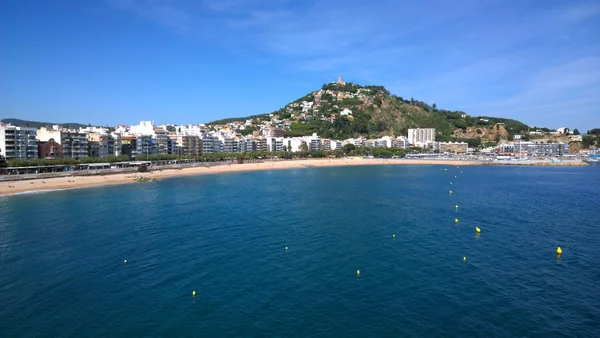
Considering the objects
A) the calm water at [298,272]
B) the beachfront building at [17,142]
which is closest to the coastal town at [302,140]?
the beachfront building at [17,142]

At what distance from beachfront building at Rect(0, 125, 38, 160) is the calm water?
34.6m

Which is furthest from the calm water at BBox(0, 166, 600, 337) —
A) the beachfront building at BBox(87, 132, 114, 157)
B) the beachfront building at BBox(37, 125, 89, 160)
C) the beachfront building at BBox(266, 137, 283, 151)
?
the beachfront building at BBox(266, 137, 283, 151)

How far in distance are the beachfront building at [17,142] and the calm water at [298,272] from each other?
34563 millimetres

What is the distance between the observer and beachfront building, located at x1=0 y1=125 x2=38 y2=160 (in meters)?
57.0

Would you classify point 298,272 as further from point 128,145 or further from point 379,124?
point 379,124

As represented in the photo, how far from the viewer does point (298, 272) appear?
16.4 m

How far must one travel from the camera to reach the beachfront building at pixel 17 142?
5700 centimetres

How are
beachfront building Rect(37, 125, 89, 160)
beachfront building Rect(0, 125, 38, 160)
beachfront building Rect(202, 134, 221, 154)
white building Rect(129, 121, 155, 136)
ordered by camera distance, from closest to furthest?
1. beachfront building Rect(0, 125, 38, 160)
2. beachfront building Rect(37, 125, 89, 160)
3. white building Rect(129, 121, 155, 136)
4. beachfront building Rect(202, 134, 221, 154)

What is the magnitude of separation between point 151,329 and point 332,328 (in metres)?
5.76

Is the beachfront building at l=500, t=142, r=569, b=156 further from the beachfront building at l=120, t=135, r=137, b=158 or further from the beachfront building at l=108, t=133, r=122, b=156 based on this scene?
the beachfront building at l=108, t=133, r=122, b=156

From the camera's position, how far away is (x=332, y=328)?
462 inches

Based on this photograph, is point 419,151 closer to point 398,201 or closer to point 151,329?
point 398,201

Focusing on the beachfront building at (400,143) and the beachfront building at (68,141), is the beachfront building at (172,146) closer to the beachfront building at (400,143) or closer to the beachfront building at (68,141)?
the beachfront building at (68,141)

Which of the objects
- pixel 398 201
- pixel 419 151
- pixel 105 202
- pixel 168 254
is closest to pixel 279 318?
pixel 168 254
